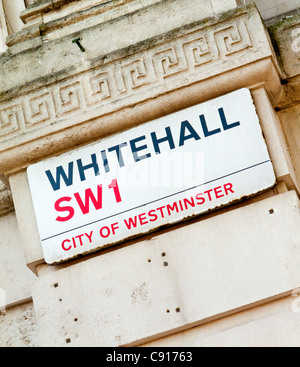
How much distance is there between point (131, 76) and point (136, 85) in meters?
0.06

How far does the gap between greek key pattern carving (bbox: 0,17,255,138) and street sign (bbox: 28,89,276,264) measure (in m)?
0.17

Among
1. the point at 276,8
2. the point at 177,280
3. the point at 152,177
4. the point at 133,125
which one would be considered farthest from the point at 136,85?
the point at 276,8

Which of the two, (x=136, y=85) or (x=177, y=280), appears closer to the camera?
(x=177, y=280)

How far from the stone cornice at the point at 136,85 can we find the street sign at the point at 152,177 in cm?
7

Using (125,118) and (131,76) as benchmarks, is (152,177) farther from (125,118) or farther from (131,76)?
(131,76)

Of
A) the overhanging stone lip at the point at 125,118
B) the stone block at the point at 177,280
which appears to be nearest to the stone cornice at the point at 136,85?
the overhanging stone lip at the point at 125,118

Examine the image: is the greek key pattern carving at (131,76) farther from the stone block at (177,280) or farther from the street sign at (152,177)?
the stone block at (177,280)

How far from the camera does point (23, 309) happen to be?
362 cm

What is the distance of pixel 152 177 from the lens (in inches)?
131

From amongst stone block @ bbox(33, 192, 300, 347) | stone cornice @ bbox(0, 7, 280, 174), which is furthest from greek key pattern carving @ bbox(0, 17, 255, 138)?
stone block @ bbox(33, 192, 300, 347)

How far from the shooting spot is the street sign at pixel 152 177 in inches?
128

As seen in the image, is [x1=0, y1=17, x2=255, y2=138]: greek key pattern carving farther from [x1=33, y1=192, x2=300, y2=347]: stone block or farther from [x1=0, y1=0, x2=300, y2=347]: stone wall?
[x1=33, y1=192, x2=300, y2=347]: stone block

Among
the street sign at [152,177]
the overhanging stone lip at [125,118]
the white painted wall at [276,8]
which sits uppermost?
the white painted wall at [276,8]
